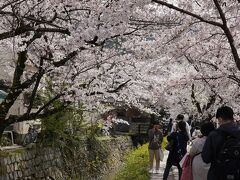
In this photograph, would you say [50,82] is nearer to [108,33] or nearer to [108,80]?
[108,80]

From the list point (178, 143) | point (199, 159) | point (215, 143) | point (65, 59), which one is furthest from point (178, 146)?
point (215, 143)

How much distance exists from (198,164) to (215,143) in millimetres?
1117

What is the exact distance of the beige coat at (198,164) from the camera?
5.73 meters

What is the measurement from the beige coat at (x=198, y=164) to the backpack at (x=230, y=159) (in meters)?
1.01

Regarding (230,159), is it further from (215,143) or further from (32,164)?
(32,164)

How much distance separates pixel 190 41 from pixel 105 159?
10.7 meters

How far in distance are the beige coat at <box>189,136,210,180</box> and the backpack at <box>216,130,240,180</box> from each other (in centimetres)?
101

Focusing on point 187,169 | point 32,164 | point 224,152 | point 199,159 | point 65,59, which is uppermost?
point 65,59

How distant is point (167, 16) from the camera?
6.56 meters

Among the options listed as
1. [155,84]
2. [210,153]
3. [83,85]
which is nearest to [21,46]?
[83,85]

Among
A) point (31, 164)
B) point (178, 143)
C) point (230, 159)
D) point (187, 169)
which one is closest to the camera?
point (230, 159)

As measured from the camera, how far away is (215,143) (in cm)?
474

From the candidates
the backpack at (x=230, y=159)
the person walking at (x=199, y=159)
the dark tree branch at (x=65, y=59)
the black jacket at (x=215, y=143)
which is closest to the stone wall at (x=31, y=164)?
the dark tree branch at (x=65, y=59)

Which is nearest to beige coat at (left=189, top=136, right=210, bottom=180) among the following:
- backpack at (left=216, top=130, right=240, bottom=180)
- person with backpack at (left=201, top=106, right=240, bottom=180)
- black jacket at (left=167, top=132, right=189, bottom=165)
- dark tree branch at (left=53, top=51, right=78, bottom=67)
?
person with backpack at (left=201, top=106, right=240, bottom=180)
